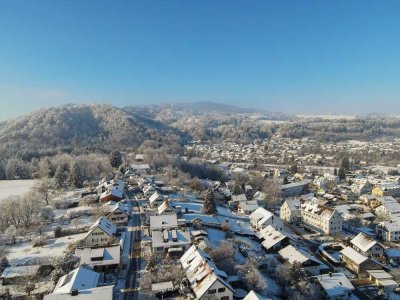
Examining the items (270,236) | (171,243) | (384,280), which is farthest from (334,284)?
(171,243)

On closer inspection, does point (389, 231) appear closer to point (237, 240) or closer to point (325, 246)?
point (325, 246)

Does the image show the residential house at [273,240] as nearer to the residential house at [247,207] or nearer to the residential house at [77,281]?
the residential house at [247,207]

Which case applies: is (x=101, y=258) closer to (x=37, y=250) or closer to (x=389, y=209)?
(x=37, y=250)

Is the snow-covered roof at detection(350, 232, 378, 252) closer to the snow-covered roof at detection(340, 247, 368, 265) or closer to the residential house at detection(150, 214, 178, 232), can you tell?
the snow-covered roof at detection(340, 247, 368, 265)

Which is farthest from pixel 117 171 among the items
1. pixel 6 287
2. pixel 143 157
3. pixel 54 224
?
pixel 6 287

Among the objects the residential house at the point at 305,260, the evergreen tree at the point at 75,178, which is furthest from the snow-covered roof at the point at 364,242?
the evergreen tree at the point at 75,178
